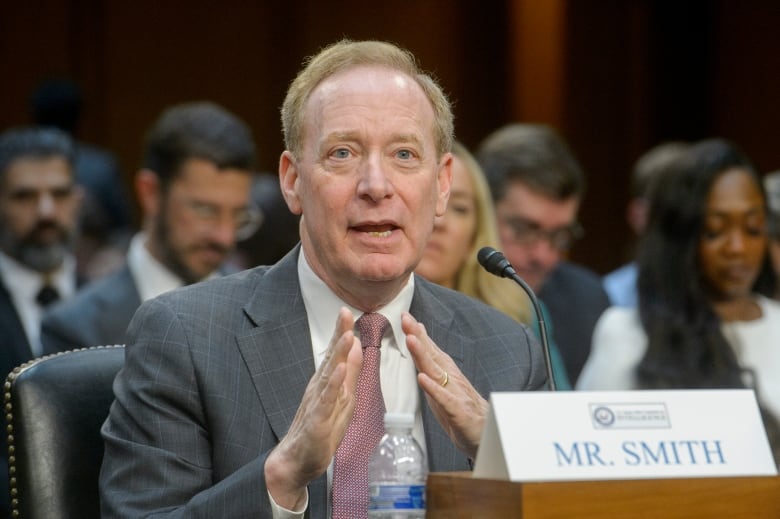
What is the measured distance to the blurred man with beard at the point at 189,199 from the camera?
4.89 m

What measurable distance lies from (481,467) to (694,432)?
1.04 ft

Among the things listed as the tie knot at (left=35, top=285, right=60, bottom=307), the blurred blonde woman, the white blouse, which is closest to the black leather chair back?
the blurred blonde woman

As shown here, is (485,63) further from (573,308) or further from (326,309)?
(326,309)

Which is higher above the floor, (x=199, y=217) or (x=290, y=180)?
(x=199, y=217)

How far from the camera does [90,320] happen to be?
4.51 meters

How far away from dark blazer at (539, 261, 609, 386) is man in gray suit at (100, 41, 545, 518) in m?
2.09

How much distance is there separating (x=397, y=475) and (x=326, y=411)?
0.17m

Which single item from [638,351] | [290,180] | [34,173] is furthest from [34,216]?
[290,180]

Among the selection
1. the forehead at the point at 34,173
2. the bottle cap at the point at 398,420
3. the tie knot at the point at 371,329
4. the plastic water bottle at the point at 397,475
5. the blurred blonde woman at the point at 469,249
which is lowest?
the plastic water bottle at the point at 397,475

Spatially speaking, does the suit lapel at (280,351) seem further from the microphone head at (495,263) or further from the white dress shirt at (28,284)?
the white dress shirt at (28,284)

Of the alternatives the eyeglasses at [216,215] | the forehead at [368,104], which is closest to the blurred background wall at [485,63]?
the eyeglasses at [216,215]

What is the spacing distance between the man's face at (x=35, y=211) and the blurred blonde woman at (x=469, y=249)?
1.96 metres

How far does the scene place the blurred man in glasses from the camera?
16.0 feet

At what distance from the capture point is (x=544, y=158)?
16.3 ft
